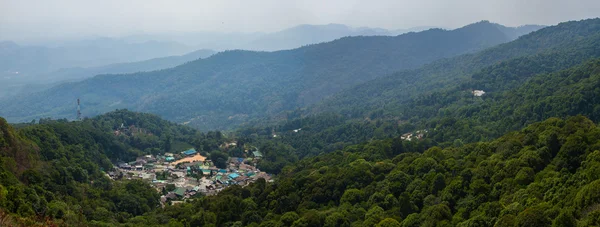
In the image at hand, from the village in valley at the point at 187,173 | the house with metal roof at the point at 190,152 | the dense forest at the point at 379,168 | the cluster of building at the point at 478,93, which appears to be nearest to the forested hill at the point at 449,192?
the dense forest at the point at 379,168

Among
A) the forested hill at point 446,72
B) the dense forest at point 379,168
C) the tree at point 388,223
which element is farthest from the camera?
the forested hill at point 446,72

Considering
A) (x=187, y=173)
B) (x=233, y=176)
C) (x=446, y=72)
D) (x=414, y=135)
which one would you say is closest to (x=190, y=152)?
(x=187, y=173)

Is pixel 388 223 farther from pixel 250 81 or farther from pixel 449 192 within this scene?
pixel 250 81

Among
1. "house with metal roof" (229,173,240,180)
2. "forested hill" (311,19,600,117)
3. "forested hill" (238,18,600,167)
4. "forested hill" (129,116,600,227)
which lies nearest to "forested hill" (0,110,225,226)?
"forested hill" (129,116,600,227)

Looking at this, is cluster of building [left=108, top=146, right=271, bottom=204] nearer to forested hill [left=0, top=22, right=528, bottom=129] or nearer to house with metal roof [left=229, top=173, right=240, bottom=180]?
house with metal roof [left=229, top=173, right=240, bottom=180]

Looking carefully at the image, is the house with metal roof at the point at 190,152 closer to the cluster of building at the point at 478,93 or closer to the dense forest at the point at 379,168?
the dense forest at the point at 379,168

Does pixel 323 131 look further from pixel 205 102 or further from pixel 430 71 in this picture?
pixel 205 102
